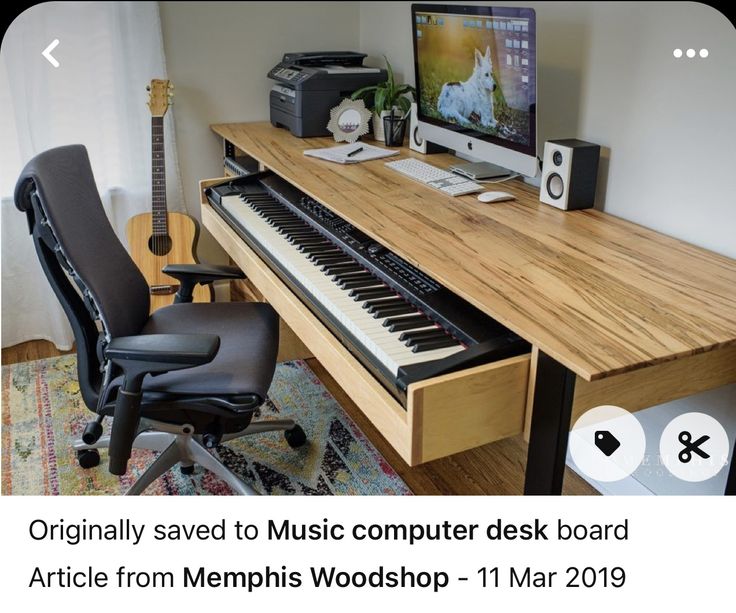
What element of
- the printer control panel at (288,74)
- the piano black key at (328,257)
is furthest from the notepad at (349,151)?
the piano black key at (328,257)

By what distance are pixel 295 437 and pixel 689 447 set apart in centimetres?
107

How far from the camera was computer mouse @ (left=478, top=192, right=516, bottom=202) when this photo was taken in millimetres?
1862

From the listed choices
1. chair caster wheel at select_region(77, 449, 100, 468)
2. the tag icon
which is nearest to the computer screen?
the tag icon

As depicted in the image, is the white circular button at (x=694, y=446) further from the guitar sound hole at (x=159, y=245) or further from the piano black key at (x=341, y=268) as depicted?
the guitar sound hole at (x=159, y=245)

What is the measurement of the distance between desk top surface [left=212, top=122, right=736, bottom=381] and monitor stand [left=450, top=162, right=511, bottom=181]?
6cm

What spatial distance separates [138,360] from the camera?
1468mm

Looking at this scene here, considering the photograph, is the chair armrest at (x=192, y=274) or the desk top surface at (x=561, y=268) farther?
the chair armrest at (x=192, y=274)

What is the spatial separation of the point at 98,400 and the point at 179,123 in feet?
4.73

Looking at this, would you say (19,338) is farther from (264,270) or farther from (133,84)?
(264,270)

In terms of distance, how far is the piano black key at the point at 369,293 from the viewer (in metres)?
1.58

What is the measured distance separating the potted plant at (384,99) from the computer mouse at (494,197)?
2.32 feet

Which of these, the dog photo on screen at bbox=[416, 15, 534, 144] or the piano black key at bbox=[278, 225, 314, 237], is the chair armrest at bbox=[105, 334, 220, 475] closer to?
the piano black key at bbox=[278, 225, 314, 237]
